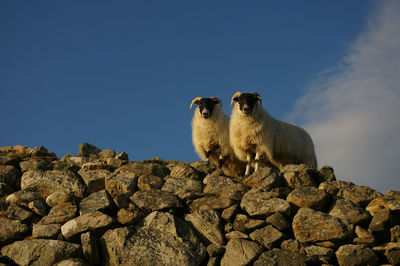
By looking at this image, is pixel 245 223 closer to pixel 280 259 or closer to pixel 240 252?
pixel 240 252

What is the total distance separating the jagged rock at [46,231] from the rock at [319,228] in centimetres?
572

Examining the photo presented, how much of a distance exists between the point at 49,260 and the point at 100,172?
10.7ft

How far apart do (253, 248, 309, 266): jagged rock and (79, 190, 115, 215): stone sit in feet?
13.0

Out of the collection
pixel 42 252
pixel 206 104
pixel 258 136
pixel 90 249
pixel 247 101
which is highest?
pixel 206 104

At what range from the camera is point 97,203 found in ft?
36.7

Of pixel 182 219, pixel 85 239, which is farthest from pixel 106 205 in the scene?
pixel 182 219

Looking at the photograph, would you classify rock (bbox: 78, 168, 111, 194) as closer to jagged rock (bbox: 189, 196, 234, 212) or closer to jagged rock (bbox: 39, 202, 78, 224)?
jagged rock (bbox: 39, 202, 78, 224)

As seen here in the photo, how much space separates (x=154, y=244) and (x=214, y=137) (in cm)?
712

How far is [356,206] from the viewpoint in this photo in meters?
10.9

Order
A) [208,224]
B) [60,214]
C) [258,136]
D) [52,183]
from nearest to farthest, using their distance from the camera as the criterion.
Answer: [208,224] < [60,214] < [52,183] < [258,136]

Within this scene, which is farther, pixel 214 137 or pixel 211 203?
pixel 214 137

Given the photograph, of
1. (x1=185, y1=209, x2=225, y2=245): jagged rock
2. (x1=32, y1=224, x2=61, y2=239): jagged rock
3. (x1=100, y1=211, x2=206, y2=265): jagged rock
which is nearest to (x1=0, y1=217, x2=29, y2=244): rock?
(x1=32, y1=224, x2=61, y2=239): jagged rock

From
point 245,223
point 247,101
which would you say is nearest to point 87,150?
point 247,101

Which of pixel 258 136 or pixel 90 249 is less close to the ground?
pixel 258 136
